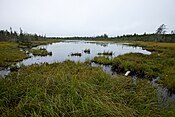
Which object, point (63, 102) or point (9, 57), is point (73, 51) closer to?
point (9, 57)

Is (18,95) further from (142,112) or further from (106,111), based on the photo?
(142,112)

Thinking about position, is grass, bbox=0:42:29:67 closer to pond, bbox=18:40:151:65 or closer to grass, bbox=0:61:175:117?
pond, bbox=18:40:151:65

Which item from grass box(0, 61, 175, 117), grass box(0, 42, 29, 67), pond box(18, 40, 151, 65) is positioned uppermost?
grass box(0, 61, 175, 117)

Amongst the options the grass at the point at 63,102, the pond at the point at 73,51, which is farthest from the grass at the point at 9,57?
the grass at the point at 63,102

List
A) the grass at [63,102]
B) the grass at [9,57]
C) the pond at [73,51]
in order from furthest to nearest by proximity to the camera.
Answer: the pond at [73,51], the grass at [9,57], the grass at [63,102]

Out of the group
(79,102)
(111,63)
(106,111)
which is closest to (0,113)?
(79,102)

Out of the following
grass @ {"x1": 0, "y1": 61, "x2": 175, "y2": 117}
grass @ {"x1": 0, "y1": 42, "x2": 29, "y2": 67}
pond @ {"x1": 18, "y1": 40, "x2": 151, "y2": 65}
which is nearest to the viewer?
grass @ {"x1": 0, "y1": 61, "x2": 175, "y2": 117}

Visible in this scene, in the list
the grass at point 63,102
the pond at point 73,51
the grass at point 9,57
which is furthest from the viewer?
the pond at point 73,51

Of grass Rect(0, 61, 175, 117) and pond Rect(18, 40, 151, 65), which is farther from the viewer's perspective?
pond Rect(18, 40, 151, 65)

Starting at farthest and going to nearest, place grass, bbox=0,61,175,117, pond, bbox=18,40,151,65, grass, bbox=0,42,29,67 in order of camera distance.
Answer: pond, bbox=18,40,151,65
grass, bbox=0,42,29,67
grass, bbox=0,61,175,117

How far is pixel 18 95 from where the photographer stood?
6168 mm

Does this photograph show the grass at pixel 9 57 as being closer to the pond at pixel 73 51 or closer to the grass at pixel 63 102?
the pond at pixel 73 51

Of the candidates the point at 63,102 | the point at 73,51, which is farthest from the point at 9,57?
the point at 63,102

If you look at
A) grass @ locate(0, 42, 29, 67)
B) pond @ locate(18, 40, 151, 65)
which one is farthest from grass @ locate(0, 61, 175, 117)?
pond @ locate(18, 40, 151, 65)
